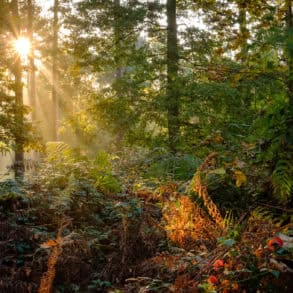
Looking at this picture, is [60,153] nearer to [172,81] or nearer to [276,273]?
[172,81]

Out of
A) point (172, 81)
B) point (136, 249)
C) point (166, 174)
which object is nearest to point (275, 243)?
point (136, 249)

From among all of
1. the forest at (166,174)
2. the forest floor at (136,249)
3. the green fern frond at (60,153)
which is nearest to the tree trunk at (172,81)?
the forest at (166,174)

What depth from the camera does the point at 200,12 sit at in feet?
37.5

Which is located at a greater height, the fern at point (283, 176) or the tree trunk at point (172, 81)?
the tree trunk at point (172, 81)

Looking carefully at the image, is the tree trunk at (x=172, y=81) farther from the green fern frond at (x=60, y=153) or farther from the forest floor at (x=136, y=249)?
the forest floor at (x=136, y=249)

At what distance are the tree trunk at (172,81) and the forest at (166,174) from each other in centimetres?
4

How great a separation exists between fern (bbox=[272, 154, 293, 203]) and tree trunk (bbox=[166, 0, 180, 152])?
21.5ft

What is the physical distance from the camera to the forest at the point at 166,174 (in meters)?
3.28

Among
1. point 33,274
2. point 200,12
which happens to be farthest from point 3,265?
point 200,12

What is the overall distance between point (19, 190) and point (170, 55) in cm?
682

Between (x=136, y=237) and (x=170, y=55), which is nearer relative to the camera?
(x=136, y=237)

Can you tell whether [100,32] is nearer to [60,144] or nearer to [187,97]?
[187,97]

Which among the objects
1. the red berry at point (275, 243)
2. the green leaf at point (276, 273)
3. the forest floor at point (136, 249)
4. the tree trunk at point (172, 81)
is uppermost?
the tree trunk at point (172, 81)

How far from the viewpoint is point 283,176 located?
125 inches
